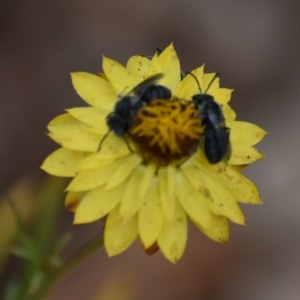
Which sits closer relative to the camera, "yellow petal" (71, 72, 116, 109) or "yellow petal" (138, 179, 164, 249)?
"yellow petal" (138, 179, 164, 249)

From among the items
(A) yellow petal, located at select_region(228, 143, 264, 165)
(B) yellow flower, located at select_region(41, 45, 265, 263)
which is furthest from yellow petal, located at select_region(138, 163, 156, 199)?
(A) yellow petal, located at select_region(228, 143, 264, 165)

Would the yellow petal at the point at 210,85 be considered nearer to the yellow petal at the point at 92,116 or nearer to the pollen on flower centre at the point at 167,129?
the pollen on flower centre at the point at 167,129

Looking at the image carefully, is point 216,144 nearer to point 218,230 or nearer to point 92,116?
point 218,230

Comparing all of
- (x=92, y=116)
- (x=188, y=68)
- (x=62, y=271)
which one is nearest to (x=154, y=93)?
(x=92, y=116)

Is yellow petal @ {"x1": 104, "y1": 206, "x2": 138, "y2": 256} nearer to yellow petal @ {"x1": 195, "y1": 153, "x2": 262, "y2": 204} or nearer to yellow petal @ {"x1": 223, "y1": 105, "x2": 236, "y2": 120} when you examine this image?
yellow petal @ {"x1": 195, "y1": 153, "x2": 262, "y2": 204}

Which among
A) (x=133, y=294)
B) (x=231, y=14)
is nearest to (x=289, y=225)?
(x=133, y=294)

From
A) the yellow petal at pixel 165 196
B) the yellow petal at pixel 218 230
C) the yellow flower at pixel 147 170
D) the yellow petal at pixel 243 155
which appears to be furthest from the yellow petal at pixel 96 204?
the yellow petal at pixel 243 155
